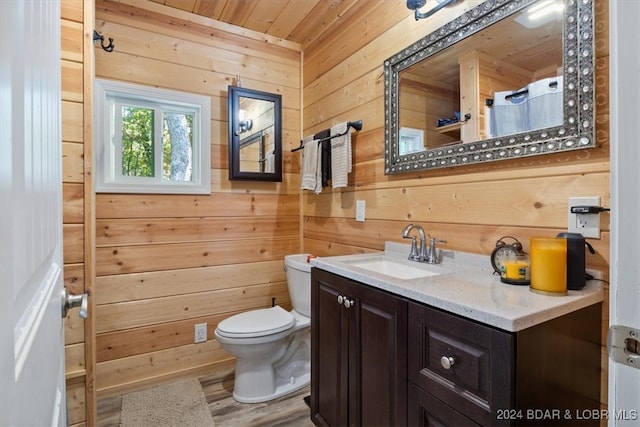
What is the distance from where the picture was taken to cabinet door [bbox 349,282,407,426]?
43.9 inches

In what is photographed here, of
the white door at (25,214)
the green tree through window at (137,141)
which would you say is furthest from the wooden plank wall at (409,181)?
the white door at (25,214)

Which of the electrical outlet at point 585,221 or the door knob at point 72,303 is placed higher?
the electrical outlet at point 585,221

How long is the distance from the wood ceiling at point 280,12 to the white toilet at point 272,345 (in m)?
1.73

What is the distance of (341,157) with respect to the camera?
2.13m

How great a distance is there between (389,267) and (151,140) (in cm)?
183

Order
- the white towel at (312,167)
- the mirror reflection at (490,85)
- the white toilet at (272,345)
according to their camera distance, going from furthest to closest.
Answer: the white towel at (312,167)
the white toilet at (272,345)
the mirror reflection at (490,85)

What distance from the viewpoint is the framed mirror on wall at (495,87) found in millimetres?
1093

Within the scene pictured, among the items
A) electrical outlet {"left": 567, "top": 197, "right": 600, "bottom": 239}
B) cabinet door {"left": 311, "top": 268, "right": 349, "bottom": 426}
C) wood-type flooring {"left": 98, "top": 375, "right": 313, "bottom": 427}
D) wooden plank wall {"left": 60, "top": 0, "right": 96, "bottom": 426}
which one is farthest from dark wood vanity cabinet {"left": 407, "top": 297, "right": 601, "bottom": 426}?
wooden plank wall {"left": 60, "top": 0, "right": 96, "bottom": 426}

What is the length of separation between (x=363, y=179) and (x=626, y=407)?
1.69m

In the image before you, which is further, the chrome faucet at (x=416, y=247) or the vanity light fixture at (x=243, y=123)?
the vanity light fixture at (x=243, y=123)

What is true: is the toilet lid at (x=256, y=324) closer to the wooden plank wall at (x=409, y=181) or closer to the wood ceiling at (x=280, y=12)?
the wooden plank wall at (x=409, y=181)

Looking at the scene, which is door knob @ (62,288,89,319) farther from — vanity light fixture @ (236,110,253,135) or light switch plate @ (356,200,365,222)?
vanity light fixture @ (236,110,253,135)

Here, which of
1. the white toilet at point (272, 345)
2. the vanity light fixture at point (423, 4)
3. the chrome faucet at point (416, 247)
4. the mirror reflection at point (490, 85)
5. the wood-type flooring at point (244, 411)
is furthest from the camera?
the white toilet at point (272, 345)

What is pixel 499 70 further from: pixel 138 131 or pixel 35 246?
pixel 138 131
